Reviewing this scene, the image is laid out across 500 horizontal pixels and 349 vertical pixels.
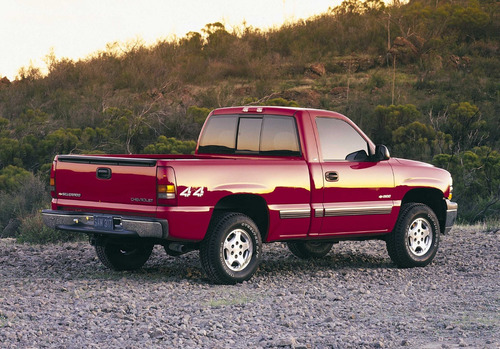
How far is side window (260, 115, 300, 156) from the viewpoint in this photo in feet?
31.0

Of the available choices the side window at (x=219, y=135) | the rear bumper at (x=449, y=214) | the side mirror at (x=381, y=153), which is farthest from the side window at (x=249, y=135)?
the rear bumper at (x=449, y=214)

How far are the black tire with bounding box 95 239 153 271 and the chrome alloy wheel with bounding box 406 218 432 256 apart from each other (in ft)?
10.9

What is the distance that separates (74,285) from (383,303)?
10.5 ft

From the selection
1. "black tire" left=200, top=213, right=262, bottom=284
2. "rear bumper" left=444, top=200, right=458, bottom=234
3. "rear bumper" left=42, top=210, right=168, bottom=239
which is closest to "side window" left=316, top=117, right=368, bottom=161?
"black tire" left=200, top=213, right=262, bottom=284

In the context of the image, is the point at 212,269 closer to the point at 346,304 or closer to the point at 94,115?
the point at 346,304

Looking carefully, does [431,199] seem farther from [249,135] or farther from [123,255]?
[123,255]

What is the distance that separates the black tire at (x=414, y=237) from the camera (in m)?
10.4

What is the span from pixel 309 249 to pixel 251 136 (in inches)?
89.3

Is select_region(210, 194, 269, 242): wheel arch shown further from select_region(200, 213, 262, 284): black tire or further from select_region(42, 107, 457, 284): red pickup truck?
select_region(200, 213, 262, 284): black tire

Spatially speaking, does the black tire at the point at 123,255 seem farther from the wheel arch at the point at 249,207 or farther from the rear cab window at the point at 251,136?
the rear cab window at the point at 251,136

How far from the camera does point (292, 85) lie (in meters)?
38.0

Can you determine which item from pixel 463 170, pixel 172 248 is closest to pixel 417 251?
pixel 172 248

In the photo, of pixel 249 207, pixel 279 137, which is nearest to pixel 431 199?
pixel 279 137

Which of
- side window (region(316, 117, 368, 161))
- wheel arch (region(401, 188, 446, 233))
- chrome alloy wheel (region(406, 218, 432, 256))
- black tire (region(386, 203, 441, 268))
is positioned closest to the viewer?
side window (region(316, 117, 368, 161))
